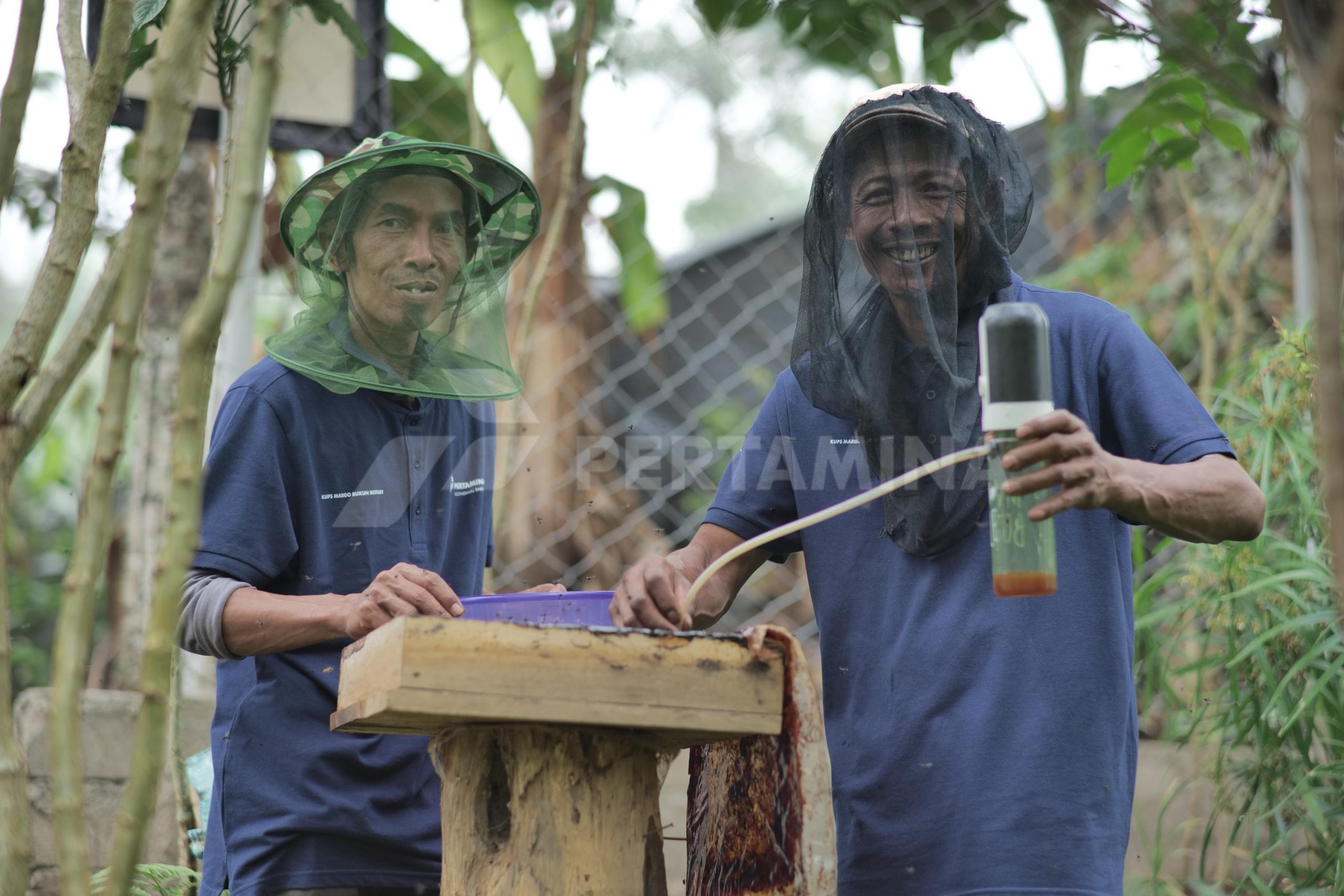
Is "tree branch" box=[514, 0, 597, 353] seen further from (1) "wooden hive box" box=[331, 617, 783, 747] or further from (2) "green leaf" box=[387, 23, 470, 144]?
(1) "wooden hive box" box=[331, 617, 783, 747]

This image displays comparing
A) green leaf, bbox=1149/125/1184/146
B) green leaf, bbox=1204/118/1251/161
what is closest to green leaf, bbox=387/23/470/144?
green leaf, bbox=1149/125/1184/146

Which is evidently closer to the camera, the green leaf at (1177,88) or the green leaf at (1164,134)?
the green leaf at (1177,88)

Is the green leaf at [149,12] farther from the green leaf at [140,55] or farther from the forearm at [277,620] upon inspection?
the forearm at [277,620]

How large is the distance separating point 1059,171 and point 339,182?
4.69 m

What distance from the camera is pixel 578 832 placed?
1.90 meters

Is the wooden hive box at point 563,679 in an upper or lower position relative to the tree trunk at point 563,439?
lower

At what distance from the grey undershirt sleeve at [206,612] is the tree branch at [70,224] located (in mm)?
825

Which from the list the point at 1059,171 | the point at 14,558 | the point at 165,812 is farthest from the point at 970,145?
the point at 14,558

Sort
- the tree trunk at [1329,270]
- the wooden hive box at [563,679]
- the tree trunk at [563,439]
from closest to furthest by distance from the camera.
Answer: the tree trunk at [1329,270]
the wooden hive box at [563,679]
the tree trunk at [563,439]

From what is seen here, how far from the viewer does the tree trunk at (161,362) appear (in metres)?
4.12

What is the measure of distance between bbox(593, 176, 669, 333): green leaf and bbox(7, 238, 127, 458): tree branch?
386 centimetres

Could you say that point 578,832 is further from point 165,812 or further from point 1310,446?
point 1310,446

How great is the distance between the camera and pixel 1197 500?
2.02 m

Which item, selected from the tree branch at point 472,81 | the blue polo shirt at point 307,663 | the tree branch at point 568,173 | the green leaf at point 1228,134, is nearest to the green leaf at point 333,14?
the tree branch at point 472,81
